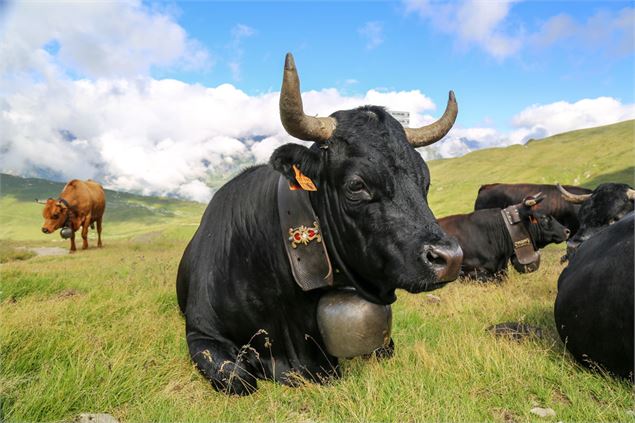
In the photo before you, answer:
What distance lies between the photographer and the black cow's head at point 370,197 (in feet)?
10.4

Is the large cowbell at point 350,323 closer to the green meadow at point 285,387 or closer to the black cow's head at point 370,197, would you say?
the black cow's head at point 370,197

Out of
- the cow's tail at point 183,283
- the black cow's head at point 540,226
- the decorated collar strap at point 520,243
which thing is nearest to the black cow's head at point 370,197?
the cow's tail at point 183,283

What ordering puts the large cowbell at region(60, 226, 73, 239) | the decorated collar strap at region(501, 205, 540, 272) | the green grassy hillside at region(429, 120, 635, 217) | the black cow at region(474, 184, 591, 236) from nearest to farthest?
1. the decorated collar strap at region(501, 205, 540, 272)
2. the black cow at region(474, 184, 591, 236)
3. the large cowbell at region(60, 226, 73, 239)
4. the green grassy hillside at region(429, 120, 635, 217)

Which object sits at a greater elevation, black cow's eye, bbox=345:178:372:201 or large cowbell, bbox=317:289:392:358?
black cow's eye, bbox=345:178:372:201

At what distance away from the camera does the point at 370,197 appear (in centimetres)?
346

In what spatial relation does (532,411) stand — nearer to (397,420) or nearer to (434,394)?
(434,394)

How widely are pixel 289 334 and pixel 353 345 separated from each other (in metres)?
0.68

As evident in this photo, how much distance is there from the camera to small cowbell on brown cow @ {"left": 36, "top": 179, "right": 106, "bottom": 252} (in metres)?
20.9

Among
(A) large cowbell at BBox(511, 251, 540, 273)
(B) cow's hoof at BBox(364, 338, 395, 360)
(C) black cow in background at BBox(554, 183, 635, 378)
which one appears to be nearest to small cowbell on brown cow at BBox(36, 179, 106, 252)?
(A) large cowbell at BBox(511, 251, 540, 273)

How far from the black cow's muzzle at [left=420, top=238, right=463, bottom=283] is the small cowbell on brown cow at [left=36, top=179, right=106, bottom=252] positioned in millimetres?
21562

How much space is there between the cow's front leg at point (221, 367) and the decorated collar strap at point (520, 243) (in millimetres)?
8504

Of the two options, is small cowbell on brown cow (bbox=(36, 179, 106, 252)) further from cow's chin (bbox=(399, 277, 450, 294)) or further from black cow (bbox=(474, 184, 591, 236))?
cow's chin (bbox=(399, 277, 450, 294))

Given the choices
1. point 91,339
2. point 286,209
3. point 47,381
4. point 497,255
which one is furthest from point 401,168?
point 497,255

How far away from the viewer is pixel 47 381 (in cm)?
329
